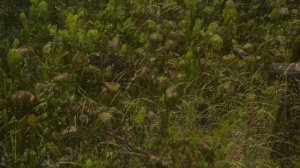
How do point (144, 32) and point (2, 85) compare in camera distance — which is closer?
point (2, 85)

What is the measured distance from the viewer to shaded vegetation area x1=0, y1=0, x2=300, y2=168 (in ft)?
10.7

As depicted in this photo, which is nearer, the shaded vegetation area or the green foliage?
the shaded vegetation area

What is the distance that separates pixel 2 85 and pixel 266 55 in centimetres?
228

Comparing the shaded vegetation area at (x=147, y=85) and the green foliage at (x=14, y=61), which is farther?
the green foliage at (x=14, y=61)

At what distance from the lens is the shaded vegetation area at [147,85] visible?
325cm

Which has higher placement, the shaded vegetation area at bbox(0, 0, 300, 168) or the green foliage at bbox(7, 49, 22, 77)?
the green foliage at bbox(7, 49, 22, 77)

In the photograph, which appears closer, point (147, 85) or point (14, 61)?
point (14, 61)

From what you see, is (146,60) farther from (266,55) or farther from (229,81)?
(266,55)

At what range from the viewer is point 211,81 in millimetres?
4133

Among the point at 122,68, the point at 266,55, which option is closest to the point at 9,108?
the point at 122,68

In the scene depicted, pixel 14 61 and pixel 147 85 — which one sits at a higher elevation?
pixel 14 61

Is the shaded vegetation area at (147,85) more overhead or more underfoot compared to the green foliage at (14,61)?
more underfoot

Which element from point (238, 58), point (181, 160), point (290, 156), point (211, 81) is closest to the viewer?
point (181, 160)

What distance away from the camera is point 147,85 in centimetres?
396
